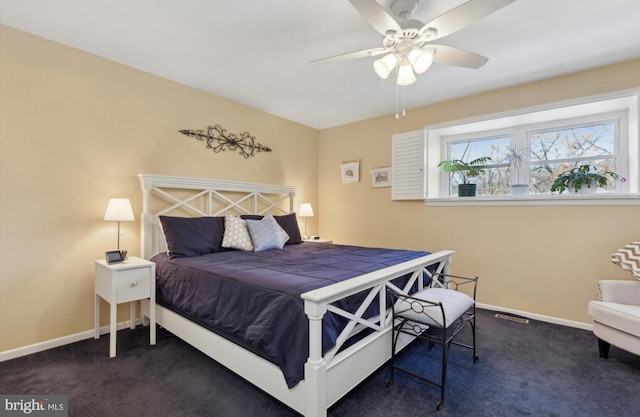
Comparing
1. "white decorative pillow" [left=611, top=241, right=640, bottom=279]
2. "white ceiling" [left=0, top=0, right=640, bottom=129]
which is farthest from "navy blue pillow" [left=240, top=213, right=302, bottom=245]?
"white decorative pillow" [left=611, top=241, right=640, bottom=279]

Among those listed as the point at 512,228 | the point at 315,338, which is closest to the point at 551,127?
the point at 512,228

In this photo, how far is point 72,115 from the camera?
99.2 inches

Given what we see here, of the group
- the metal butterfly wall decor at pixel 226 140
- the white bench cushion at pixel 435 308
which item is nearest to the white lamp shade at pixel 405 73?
the white bench cushion at pixel 435 308

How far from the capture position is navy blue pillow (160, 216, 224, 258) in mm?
2676

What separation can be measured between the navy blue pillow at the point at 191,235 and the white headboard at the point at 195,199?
0.28 m

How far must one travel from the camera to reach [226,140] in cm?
366

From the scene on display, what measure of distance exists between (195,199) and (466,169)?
3.25 metres

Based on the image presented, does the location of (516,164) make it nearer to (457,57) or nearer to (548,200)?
(548,200)

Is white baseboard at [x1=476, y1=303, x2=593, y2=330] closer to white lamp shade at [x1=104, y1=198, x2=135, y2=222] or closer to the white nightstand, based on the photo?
the white nightstand

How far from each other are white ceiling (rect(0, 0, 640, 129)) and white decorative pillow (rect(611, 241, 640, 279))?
167 centimetres

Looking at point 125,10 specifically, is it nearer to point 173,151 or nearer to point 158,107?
point 158,107

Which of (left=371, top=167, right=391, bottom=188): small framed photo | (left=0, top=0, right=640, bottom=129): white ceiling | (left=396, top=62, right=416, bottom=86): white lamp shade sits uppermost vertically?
(left=0, top=0, right=640, bottom=129): white ceiling

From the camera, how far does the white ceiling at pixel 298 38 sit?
201cm

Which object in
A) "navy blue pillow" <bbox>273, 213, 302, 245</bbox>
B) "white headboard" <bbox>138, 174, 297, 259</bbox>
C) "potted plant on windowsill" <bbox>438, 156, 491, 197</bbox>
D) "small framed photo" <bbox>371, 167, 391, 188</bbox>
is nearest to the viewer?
"white headboard" <bbox>138, 174, 297, 259</bbox>
